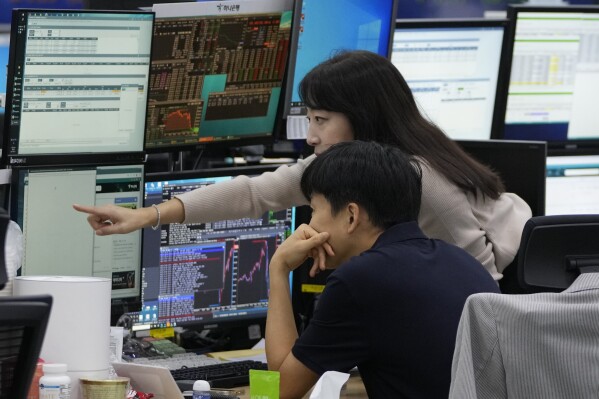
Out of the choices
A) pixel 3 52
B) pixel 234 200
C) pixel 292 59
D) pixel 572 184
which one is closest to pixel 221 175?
pixel 234 200

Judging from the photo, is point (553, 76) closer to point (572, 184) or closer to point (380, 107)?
point (572, 184)

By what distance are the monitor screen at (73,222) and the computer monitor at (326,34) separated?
0.67 m

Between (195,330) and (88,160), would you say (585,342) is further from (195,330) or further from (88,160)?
(195,330)

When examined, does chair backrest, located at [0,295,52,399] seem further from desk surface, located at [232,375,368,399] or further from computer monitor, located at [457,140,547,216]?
computer monitor, located at [457,140,547,216]

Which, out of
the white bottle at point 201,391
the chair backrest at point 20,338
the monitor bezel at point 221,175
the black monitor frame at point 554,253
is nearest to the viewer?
the chair backrest at point 20,338

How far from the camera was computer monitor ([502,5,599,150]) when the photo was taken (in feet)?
12.7

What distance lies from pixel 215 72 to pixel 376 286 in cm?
101

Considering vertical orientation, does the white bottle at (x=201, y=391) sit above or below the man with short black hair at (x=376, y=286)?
below

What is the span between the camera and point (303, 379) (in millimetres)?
2277

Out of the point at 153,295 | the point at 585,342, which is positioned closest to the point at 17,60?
the point at 153,295

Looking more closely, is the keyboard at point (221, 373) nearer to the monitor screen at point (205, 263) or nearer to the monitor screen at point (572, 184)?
the monitor screen at point (205, 263)

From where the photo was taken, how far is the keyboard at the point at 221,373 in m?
2.74

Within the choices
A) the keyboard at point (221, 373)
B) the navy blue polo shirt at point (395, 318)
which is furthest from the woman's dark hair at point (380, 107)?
the keyboard at point (221, 373)

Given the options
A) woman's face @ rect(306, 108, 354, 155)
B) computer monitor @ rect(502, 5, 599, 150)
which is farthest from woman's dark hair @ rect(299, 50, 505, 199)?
computer monitor @ rect(502, 5, 599, 150)
